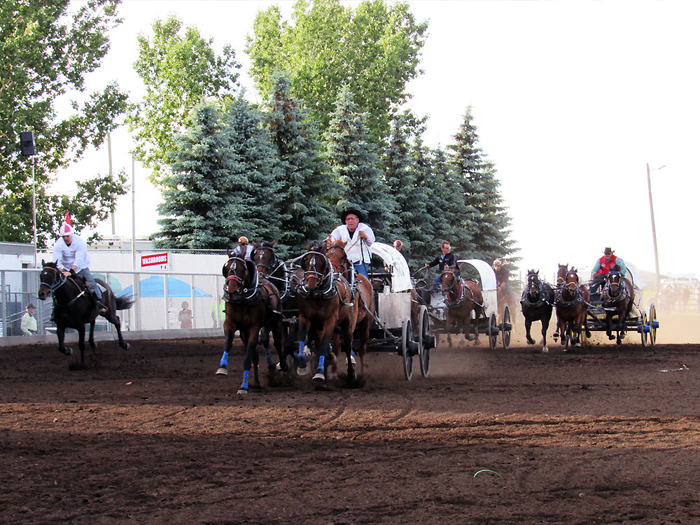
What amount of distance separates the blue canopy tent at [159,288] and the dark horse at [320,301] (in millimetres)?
15883

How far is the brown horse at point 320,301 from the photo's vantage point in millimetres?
11672

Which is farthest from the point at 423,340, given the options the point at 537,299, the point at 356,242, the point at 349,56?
the point at 349,56

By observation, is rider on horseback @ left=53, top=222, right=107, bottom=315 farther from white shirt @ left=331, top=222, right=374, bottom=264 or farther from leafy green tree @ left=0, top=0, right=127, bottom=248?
leafy green tree @ left=0, top=0, right=127, bottom=248

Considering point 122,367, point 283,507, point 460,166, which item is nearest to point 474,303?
point 122,367

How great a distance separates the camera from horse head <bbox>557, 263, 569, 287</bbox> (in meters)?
21.6

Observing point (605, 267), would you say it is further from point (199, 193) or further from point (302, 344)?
point (199, 193)

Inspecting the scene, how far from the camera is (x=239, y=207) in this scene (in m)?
35.3

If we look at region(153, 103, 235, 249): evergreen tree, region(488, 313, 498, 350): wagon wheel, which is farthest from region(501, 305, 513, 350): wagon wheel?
region(153, 103, 235, 249): evergreen tree

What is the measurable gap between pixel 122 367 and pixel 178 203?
65.0 ft

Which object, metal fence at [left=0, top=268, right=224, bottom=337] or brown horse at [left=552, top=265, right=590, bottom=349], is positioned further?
metal fence at [left=0, top=268, right=224, bottom=337]

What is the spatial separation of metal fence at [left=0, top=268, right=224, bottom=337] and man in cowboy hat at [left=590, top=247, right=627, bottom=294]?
12.8 metres

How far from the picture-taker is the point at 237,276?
12180 mm

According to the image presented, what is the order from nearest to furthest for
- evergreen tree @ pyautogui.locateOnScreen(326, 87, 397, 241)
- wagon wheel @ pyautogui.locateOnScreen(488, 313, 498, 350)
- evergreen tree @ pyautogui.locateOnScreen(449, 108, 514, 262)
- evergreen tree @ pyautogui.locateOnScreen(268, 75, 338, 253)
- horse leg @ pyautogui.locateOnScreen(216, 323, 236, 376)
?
horse leg @ pyautogui.locateOnScreen(216, 323, 236, 376), wagon wheel @ pyautogui.locateOnScreen(488, 313, 498, 350), evergreen tree @ pyautogui.locateOnScreen(268, 75, 338, 253), evergreen tree @ pyautogui.locateOnScreen(326, 87, 397, 241), evergreen tree @ pyautogui.locateOnScreen(449, 108, 514, 262)

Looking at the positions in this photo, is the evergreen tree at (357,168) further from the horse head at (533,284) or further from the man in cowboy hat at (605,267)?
the horse head at (533,284)
